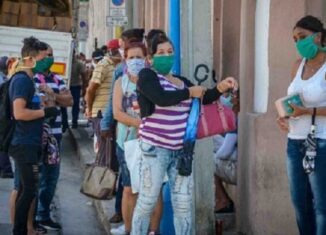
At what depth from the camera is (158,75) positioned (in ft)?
20.9

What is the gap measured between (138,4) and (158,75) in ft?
46.2

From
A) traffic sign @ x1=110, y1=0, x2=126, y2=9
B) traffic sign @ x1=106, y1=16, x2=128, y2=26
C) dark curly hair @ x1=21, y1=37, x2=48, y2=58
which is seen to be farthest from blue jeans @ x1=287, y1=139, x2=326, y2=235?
traffic sign @ x1=110, y1=0, x2=126, y2=9

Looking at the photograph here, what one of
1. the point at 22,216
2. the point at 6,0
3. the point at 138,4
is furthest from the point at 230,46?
the point at 138,4

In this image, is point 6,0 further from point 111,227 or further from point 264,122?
point 264,122

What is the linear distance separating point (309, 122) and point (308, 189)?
0.49 m

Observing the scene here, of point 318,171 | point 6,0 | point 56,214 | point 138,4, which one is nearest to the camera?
point 318,171

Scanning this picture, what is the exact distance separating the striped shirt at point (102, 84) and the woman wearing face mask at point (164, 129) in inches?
145

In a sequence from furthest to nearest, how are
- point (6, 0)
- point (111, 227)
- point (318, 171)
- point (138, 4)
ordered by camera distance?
point (138, 4) → point (6, 0) → point (111, 227) → point (318, 171)

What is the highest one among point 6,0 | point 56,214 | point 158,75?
point 6,0

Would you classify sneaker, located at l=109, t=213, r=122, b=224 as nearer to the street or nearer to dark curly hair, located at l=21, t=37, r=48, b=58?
the street

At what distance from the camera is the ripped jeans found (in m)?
6.35

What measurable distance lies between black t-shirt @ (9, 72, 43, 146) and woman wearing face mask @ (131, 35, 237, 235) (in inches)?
45.7

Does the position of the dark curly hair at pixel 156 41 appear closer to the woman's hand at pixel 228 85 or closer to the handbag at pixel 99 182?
the woman's hand at pixel 228 85

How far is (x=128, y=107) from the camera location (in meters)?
7.35
